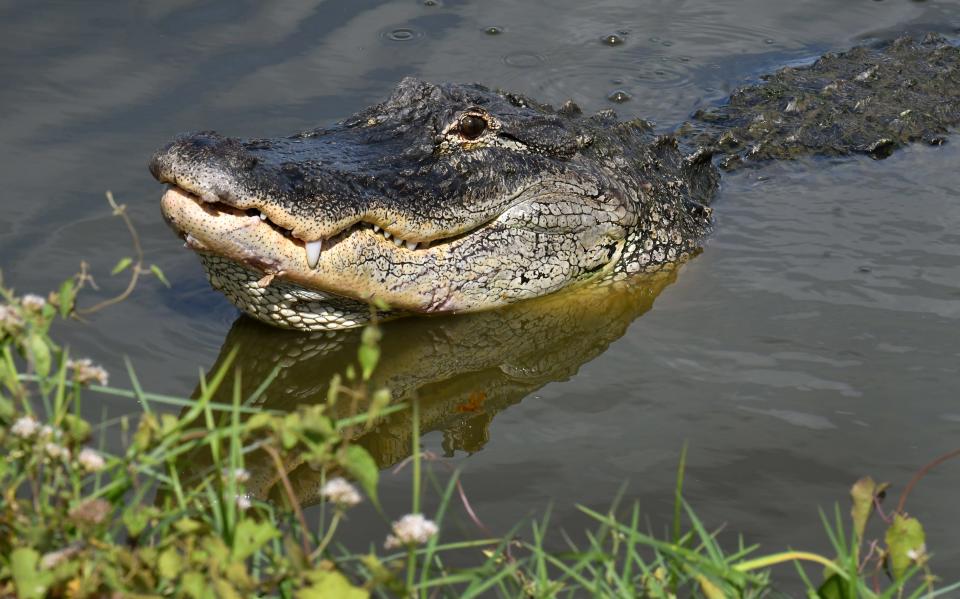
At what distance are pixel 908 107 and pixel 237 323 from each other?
15.4 feet

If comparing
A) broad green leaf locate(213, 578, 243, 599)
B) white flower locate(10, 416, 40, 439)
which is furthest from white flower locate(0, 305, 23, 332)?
broad green leaf locate(213, 578, 243, 599)

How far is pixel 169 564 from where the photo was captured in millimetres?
2160

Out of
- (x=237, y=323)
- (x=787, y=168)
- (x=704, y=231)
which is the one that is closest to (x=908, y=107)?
(x=787, y=168)

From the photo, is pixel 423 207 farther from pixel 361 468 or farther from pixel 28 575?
pixel 28 575

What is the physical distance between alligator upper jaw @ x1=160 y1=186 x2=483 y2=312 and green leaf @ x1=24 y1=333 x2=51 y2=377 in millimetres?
1428

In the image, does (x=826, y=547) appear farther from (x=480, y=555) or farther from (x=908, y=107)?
(x=908, y=107)

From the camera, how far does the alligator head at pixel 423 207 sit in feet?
13.0

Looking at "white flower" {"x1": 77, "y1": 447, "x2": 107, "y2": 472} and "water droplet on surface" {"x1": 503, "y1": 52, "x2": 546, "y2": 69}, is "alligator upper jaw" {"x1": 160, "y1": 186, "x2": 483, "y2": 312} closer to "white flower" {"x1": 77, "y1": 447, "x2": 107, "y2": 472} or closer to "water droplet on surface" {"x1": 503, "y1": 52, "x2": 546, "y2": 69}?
"white flower" {"x1": 77, "y1": 447, "x2": 107, "y2": 472}

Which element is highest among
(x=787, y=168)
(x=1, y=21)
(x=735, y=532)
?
(x=1, y=21)

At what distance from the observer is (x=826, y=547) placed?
3521 millimetres

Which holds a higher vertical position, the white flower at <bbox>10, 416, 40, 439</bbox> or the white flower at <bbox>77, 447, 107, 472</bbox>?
the white flower at <bbox>10, 416, 40, 439</bbox>

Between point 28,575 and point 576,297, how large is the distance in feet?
11.3

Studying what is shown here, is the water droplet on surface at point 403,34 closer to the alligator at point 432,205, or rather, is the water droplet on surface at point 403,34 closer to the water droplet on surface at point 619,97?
the water droplet on surface at point 619,97

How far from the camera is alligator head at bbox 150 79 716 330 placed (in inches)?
156
